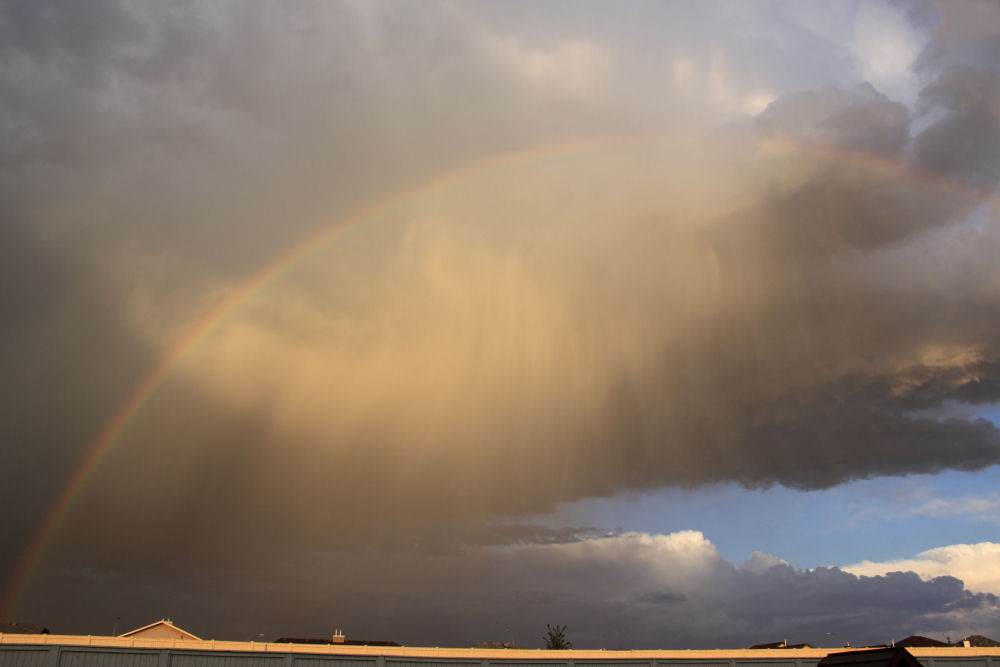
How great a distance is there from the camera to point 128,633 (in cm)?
9350

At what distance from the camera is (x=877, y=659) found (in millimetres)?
16141

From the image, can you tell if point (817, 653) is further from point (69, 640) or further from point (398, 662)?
point (69, 640)

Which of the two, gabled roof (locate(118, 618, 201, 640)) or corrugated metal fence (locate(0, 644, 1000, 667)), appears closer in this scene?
corrugated metal fence (locate(0, 644, 1000, 667))

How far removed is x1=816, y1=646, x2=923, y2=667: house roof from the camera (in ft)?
50.0

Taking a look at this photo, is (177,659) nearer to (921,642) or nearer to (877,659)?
(877,659)

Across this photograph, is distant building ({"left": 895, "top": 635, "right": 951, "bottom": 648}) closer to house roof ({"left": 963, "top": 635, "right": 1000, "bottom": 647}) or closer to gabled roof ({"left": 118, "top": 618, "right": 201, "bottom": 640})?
house roof ({"left": 963, "top": 635, "right": 1000, "bottom": 647})

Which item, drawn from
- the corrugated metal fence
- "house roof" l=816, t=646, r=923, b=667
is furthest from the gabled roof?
"house roof" l=816, t=646, r=923, b=667

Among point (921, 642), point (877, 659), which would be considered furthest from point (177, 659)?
point (921, 642)

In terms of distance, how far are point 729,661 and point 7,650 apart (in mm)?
46558

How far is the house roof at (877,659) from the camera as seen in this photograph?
15.2m

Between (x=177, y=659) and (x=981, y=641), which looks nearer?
(x=177, y=659)

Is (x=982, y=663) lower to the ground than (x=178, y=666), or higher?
lower

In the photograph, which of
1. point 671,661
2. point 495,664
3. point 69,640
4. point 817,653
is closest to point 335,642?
point 69,640

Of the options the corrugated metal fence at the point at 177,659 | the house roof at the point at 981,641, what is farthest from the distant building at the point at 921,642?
the corrugated metal fence at the point at 177,659
